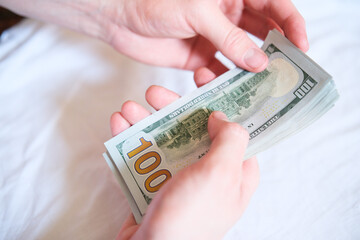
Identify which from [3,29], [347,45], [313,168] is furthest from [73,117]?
[347,45]

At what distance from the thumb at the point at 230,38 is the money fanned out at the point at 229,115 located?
0.18 ft

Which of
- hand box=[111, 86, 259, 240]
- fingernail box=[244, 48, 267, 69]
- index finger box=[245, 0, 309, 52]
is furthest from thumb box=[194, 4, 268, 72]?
hand box=[111, 86, 259, 240]

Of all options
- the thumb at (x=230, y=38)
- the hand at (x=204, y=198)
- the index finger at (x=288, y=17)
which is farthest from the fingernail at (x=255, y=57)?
the hand at (x=204, y=198)

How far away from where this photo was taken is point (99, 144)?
86cm

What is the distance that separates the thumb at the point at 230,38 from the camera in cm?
69

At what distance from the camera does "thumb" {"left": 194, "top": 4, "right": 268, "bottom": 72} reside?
688 mm

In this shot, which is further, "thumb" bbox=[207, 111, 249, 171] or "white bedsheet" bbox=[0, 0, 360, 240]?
"white bedsheet" bbox=[0, 0, 360, 240]

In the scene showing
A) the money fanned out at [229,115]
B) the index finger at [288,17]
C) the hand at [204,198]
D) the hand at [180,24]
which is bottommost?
the hand at [204,198]

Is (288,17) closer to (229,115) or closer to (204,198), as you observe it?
(229,115)

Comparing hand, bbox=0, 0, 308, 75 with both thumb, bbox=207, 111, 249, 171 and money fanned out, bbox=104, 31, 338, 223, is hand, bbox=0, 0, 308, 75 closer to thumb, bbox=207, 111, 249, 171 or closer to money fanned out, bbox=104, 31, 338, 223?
money fanned out, bbox=104, 31, 338, 223

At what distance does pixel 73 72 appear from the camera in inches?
39.5

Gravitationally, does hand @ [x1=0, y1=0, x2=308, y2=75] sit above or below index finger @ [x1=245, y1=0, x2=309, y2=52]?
above

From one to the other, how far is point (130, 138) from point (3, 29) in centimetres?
92

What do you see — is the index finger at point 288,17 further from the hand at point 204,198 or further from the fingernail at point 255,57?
the hand at point 204,198
